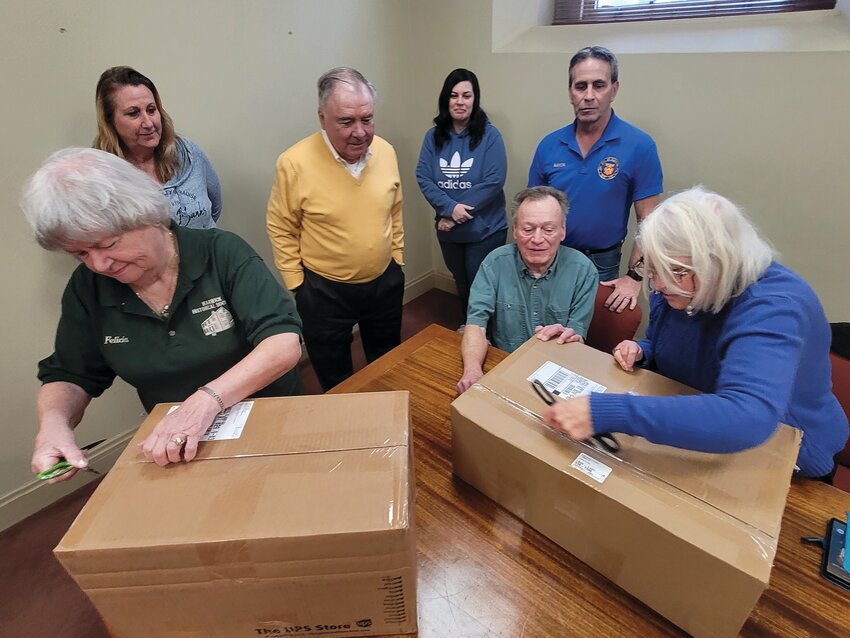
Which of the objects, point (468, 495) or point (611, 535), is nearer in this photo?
point (611, 535)

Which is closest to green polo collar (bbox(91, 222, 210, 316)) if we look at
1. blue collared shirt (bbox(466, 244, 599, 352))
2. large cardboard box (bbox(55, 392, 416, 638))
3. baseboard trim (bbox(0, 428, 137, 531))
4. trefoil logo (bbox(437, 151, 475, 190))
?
large cardboard box (bbox(55, 392, 416, 638))

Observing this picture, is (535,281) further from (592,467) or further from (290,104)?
(290,104)

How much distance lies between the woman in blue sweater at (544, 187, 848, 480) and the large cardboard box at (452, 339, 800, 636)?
5 centimetres

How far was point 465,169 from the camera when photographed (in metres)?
2.45

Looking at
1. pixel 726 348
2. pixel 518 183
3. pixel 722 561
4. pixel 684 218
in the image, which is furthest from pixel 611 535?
pixel 518 183

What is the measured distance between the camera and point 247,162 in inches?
90.6

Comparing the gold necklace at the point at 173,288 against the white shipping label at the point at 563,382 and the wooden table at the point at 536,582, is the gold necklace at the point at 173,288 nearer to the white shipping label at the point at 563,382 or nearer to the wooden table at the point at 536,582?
the wooden table at the point at 536,582

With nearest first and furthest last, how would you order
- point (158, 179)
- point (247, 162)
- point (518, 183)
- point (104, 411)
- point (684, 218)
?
point (684, 218) → point (158, 179) → point (104, 411) → point (247, 162) → point (518, 183)

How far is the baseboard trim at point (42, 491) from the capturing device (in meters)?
1.95

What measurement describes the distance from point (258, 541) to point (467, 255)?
216 cm

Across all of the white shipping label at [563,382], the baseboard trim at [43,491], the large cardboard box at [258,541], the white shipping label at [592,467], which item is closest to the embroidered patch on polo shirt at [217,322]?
the large cardboard box at [258,541]

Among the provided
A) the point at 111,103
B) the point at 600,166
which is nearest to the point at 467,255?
the point at 600,166

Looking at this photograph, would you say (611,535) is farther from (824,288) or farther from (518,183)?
(518,183)

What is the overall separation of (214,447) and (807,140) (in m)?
2.46
